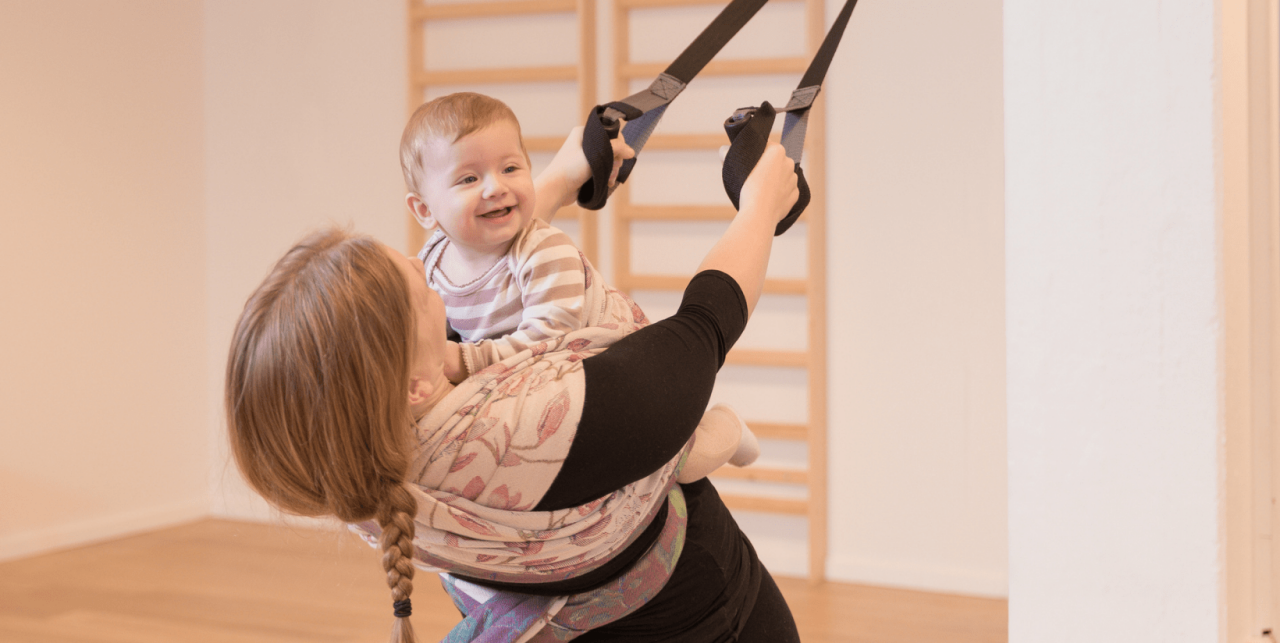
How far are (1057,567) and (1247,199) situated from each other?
0.41 metres

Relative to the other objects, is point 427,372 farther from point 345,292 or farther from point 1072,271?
point 1072,271

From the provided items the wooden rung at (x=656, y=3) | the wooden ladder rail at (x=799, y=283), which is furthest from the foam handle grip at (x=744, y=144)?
the wooden rung at (x=656, y=3)

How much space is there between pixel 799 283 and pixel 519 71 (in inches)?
56.9

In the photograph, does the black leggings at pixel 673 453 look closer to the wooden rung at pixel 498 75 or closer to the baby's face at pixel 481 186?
the baby's face at pixel 481 186

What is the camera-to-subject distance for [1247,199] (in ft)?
3.32

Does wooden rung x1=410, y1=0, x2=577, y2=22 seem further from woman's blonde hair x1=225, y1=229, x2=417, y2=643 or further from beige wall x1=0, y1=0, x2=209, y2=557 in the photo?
woman's blonde hair x1=225, y1=229, x2=417, y2=643

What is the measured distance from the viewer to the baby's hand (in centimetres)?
116

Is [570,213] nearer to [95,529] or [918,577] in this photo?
[918,577]

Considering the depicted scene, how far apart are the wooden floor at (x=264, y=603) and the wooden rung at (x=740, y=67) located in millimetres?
1898

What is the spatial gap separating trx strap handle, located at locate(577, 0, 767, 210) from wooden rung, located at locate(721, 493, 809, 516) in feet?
8.69

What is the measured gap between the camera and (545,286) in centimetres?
138

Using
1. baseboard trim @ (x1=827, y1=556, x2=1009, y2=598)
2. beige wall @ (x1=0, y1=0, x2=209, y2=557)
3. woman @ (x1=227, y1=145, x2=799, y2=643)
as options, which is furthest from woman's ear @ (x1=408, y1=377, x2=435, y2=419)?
beige wall @ (x1=0, y1=0, x2=209, y2=557)

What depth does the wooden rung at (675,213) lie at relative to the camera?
3.94 meters

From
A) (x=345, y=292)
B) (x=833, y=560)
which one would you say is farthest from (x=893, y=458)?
(x=345, y=292)
